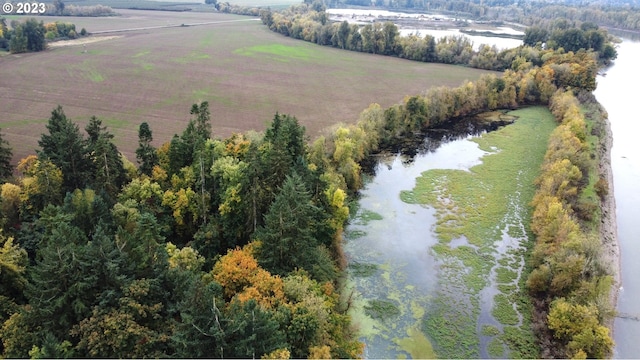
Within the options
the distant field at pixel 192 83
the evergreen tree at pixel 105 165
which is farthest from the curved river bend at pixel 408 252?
the evergreen tree at pixel 105 165

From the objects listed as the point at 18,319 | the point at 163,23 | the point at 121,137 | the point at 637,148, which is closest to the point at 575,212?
the point at 637,148

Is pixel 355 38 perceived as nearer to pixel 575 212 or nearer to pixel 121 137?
pixel 121 137

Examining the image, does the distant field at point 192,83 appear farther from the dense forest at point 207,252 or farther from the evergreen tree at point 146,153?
the dense forest at point 207,252

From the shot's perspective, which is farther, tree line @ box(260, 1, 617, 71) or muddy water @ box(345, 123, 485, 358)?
tree line @ box(260, 1, 617, 71)

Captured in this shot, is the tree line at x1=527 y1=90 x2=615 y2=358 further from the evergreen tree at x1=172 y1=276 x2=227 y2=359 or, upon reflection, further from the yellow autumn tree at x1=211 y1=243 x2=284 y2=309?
the evergreen tree at x1=172 y1=276 x2=227 y2=359

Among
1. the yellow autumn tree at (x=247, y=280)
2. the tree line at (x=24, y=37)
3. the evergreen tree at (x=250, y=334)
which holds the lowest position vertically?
the yellow autumn tree at (x=247, y=280)

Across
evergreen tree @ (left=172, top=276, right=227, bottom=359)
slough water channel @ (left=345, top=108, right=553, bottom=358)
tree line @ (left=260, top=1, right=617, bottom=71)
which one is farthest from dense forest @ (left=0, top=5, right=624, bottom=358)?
tree line @ (left=260, top=1, right=617, bottom=71)
